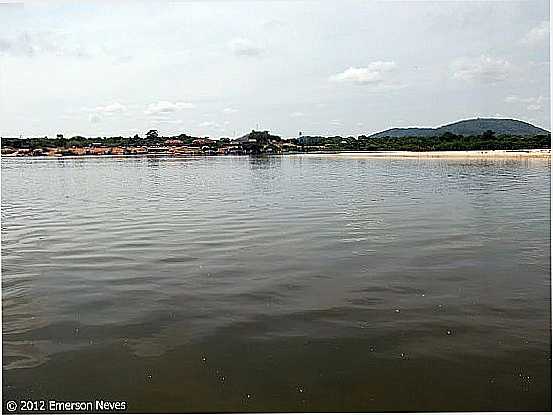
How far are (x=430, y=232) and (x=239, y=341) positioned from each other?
4.19 meters

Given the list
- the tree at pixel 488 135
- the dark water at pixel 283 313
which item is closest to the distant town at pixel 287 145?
the tree at pixel 488 135

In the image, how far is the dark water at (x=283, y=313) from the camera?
3413 mm

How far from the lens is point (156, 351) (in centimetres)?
384

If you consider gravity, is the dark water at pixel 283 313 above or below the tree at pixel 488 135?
below

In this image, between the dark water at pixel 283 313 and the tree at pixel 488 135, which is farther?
the tree at pixel 488 135

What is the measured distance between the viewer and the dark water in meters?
3.41

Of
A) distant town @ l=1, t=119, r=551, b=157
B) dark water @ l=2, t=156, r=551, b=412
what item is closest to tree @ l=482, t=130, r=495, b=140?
distant town @ l=1, t=119, r=551, b=157

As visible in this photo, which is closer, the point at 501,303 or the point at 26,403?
the point at 26,403

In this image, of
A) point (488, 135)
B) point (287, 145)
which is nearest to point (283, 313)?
point (488, 135)

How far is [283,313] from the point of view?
14.4 ft

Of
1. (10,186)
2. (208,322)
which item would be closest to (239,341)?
(208,322)

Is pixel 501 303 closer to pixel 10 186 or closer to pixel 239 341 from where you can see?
pixel 239 341

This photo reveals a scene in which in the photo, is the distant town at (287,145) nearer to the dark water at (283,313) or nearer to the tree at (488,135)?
the tree at (488,135)

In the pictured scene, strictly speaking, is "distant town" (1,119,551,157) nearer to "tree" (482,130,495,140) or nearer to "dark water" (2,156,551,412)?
"tree" (482,130,495,140)
